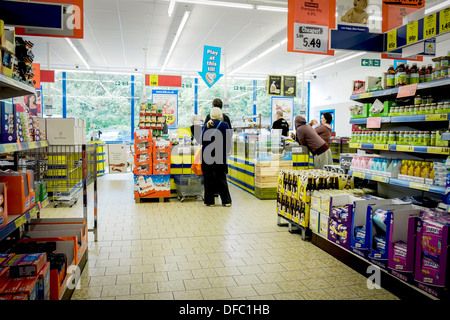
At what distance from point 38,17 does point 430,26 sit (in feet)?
11.8

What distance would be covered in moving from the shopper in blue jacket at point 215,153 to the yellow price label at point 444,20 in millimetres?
3898

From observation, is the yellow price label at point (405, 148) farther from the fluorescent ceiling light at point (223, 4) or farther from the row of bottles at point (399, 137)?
the fluorescent ceiling light at point (223, 4)

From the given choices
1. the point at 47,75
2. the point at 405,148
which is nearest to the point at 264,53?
the point at 47,75

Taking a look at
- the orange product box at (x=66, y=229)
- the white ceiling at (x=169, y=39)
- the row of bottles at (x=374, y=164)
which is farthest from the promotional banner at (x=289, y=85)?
the orange product box at (x=66, y=229)

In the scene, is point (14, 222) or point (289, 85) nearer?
point (14, 222)

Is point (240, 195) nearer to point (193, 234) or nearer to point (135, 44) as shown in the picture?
point (193, 234)

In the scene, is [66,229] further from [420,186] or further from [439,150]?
[439,150]

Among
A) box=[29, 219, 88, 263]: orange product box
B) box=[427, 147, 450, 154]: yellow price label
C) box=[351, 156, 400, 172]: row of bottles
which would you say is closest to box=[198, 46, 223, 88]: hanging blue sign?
box=[351, 156, 400, 172]: row of bottles

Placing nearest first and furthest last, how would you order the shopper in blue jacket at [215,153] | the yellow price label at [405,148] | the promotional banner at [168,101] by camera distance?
1. the yellow price label at [405,148]
2. the shopper in blue jacket at [215,153]
3. the promotional banner at [168,101]

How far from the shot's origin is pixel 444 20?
3195 mm

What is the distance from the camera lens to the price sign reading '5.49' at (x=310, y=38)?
5438 millimetres

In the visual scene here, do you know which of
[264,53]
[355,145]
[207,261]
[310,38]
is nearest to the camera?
[207,261]

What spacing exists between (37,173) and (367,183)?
12.7 feet
